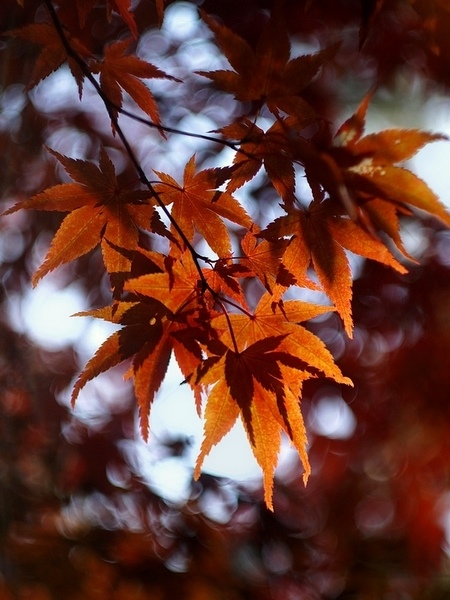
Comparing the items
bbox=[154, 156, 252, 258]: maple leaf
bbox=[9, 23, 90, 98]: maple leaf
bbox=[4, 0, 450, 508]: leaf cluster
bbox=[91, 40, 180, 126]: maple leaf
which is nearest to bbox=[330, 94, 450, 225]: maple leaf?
bbox=[4, 0, 450, 508]: leaf cluster

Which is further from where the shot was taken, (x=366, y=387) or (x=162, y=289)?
(x=366, y=387)

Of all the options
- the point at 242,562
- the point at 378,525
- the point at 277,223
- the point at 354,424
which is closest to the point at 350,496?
the point at 378,525

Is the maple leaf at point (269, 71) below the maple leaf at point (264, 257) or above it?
above

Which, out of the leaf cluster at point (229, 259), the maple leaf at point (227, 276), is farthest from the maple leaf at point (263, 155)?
the maple leaf at point (227, 276)

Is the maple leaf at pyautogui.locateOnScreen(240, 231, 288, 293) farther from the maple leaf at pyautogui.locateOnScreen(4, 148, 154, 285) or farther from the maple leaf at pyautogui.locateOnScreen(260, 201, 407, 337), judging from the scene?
the maple leaf at pyautogui.locateOnScreen(4, 148, 154, 285)

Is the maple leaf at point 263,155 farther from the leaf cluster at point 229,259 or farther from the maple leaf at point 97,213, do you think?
the maple leaf at point 97,213

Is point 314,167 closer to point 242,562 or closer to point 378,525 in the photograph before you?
point 242,562
